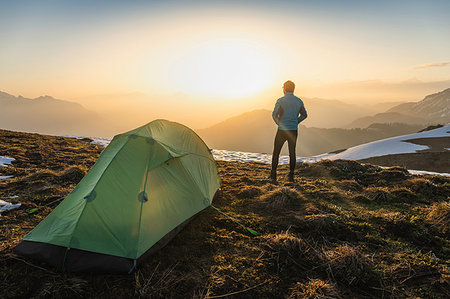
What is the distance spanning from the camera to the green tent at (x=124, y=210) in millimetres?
3326

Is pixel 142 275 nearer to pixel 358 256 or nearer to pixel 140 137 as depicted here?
pixel 140 137

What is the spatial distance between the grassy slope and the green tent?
0.24m

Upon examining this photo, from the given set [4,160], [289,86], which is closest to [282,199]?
[289,86]

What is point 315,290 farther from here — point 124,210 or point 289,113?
point 289,113

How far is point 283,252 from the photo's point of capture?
12.7 feet

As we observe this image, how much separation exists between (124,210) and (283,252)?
9.70ft

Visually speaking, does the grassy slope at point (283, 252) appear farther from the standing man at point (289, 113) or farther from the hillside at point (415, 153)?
the hillside at point (415, 153)

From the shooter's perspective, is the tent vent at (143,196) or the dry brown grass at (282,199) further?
the dry brown grass at (282,199)

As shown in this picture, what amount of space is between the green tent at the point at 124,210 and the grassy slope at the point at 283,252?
0.78 ft

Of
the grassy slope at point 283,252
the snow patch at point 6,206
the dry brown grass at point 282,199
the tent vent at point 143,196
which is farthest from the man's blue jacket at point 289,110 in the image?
the snow patch at point 6,206

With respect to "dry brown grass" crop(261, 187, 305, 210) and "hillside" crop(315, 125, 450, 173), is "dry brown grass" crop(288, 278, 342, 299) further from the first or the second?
"hillside" crop(315, 125, 450, 173)

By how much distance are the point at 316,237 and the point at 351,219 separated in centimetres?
138

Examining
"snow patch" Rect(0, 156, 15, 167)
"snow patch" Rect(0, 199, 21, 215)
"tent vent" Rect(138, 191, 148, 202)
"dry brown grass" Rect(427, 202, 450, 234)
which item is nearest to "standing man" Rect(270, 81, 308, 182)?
"dry brown grass" Rect(427, 202, 450, 234)

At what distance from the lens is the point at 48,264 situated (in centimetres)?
339
